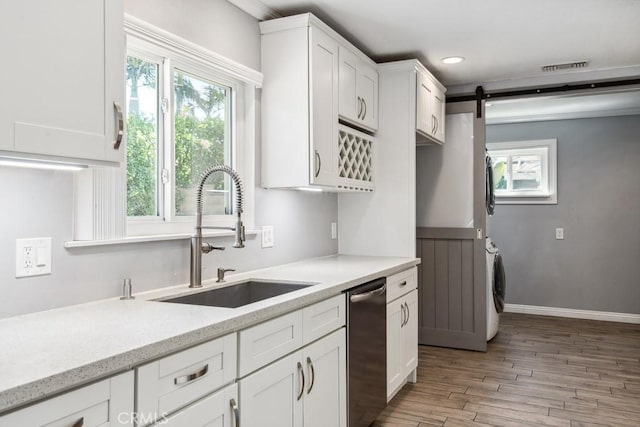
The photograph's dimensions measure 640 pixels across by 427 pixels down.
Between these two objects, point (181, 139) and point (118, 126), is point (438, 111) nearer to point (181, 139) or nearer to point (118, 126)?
point (181, 139)

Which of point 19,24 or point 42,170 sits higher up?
point 19,24

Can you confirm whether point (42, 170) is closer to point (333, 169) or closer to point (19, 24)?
point (19, 24)

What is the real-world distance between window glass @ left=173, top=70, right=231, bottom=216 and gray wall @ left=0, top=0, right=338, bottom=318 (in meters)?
0.18

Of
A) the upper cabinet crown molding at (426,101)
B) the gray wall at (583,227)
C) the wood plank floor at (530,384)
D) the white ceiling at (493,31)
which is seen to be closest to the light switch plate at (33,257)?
the white ceiling at (493,31)

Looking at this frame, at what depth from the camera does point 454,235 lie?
4.32 meters


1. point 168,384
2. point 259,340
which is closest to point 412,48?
point 259,340

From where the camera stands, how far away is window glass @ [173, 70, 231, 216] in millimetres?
2357

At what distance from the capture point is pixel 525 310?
573cm

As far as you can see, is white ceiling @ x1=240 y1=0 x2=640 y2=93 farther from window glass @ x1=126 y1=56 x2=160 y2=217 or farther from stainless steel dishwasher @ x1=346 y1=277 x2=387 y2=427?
stainless steel dishwasher @ x1=346 y1=277 x2=387 y2=427

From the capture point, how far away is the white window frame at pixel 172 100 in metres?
2.08

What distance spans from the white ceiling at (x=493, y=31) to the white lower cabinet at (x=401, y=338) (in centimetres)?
150

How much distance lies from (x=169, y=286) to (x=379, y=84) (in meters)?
2.15

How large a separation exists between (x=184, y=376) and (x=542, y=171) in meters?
5.25

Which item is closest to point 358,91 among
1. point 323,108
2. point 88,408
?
point 323,108
